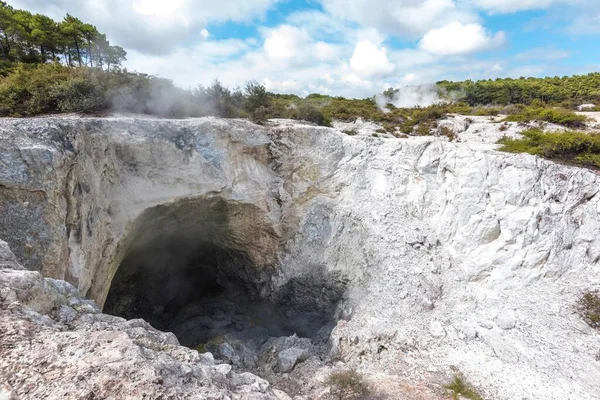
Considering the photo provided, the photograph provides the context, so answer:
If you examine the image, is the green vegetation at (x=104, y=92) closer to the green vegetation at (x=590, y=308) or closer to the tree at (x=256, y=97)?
the tree at (x=256, y=97)

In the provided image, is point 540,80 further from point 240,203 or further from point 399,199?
point 240,203

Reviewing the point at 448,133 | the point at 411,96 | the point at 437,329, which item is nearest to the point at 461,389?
the point at 437,329

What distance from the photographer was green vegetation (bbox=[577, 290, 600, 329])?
30.6 feet

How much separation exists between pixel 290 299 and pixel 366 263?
4060 millimetres

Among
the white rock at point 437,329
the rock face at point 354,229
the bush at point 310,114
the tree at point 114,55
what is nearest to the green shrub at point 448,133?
the rock face at point 354,229

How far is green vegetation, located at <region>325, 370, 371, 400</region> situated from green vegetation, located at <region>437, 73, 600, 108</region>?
35.8 metres

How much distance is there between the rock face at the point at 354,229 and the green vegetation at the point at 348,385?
0.64 m

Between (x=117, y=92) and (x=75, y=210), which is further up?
(x=117, y=92)

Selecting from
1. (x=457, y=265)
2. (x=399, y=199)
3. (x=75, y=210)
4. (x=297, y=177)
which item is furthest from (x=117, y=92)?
(x=457, y=265)

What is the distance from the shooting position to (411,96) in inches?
1720

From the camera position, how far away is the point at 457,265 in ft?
37.3

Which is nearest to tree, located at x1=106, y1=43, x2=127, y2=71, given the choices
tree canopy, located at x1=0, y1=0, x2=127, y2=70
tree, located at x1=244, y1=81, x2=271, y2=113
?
tree canopy, located at x1=0, y1=0, x2=127, y2=70

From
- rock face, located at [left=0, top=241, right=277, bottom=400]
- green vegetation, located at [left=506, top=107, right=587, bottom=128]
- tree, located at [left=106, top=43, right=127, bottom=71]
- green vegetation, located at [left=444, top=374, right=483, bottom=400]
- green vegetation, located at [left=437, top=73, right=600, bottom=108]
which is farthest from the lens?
green vegetation, located at [left=437, top=73, right=600, bottom=108]

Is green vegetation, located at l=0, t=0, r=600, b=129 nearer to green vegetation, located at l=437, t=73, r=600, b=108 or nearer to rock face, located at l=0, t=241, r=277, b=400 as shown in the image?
green vegetation, located at l=437, t=73, r=600, b=108
